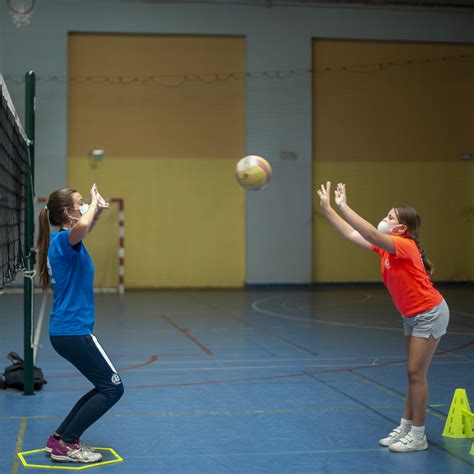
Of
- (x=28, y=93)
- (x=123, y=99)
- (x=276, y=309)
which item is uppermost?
(x=123, y=99)

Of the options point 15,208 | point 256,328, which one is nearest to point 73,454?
point 15,208

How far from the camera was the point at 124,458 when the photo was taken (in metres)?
4.81

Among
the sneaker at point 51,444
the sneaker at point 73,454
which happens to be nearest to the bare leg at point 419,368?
the sneaker at point 73,454

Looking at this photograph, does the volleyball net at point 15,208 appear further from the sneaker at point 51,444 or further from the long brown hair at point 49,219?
the sneaker at point 51,444

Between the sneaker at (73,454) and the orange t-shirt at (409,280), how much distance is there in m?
2.19

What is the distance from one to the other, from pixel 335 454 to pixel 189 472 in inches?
39.9

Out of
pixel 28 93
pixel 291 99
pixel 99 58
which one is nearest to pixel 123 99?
pixel 99 58

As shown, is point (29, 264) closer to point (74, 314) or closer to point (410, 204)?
point (74, 314)

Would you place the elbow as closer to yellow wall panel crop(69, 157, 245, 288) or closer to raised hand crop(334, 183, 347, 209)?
raised hand crop(334, 183, 347, 209)

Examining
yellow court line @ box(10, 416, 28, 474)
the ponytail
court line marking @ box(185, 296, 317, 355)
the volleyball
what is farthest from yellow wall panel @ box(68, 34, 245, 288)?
the ponytail

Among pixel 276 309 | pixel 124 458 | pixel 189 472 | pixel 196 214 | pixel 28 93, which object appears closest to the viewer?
pixel 189 472

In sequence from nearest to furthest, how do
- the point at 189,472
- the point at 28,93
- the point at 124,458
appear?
the point at 189,472
the point at 124,458
the point at 28,93

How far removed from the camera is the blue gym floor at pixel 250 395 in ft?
15.8

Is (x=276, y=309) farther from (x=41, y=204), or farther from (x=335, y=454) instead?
(x=335, y=454)
